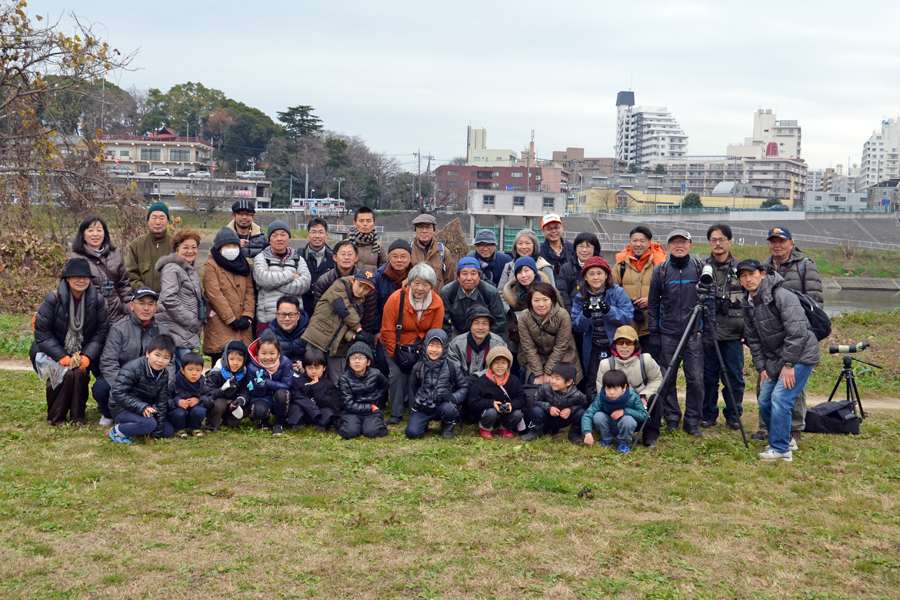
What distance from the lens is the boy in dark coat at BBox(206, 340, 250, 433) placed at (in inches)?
259

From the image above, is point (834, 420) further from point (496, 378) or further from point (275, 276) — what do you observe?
point (275, 276)

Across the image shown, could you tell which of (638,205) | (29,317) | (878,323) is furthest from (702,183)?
(29,317)

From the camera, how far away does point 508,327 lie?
291 inches

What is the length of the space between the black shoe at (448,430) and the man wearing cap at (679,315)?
1.98 m

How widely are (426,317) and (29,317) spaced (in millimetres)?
10435

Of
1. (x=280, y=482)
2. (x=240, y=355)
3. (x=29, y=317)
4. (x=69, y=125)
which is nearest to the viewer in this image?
(x=280, y=482)

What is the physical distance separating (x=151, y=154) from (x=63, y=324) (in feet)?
206

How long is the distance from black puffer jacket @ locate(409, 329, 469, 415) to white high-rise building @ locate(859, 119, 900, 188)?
16716 cm

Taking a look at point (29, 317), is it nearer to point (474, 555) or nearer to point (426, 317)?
point (426, 317)

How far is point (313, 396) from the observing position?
682cm

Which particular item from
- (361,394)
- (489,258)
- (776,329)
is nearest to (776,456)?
(776,329)

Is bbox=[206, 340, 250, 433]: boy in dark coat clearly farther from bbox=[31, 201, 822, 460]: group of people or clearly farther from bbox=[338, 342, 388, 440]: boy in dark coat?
bbox=[338, 342, 388, 440]: boy in dark coat

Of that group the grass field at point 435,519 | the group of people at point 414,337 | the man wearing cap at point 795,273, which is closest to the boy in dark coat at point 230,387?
the group of people at point 414,337

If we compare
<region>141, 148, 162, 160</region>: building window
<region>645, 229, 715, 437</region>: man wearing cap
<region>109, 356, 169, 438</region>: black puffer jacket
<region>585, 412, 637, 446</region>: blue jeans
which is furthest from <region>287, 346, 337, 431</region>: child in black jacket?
<region>141, 148, 162, 160</region>: building window
